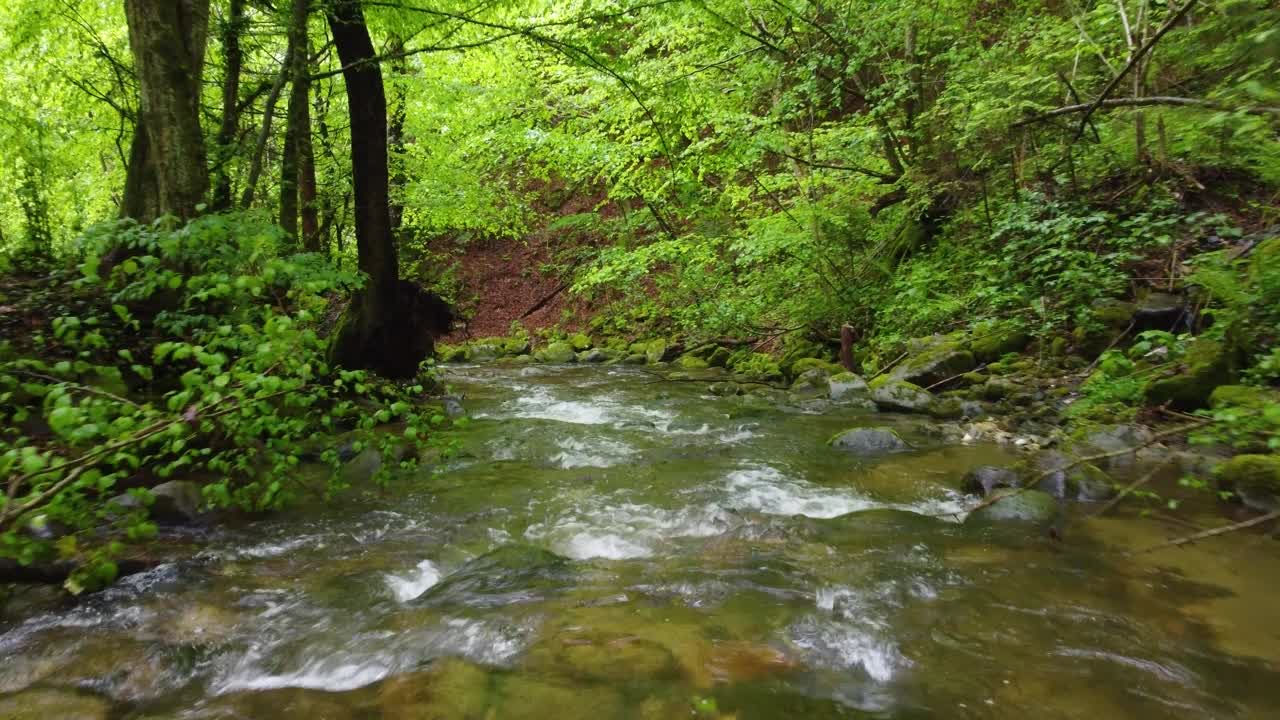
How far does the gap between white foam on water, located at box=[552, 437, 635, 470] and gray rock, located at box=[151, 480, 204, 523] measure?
10.1 feet

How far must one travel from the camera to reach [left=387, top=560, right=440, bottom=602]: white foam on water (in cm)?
374

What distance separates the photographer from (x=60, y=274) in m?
5.41

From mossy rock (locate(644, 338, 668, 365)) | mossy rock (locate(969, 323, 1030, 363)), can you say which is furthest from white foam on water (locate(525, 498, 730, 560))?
mossy rock (locate(644, 338, 668, 365))

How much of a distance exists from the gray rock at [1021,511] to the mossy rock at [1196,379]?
1813 mm

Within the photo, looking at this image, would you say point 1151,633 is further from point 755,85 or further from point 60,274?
point 755,85

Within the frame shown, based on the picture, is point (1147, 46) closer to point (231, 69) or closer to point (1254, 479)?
point (1254, 479)

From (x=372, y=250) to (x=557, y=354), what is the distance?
9026 millimetres

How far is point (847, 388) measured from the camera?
365 inches

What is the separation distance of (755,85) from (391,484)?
8883 mm

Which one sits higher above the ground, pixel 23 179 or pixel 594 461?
pixel 23 179

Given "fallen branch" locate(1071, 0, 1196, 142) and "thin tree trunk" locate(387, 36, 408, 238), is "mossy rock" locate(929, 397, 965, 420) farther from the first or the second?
"thin tree trunk" locate(387, 36, 408, 238)

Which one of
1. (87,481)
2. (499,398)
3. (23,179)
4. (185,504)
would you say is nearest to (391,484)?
(185,504)

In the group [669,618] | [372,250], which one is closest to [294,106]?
[372,250]

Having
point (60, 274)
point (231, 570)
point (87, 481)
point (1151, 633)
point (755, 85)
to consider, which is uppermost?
point (755, 85)
